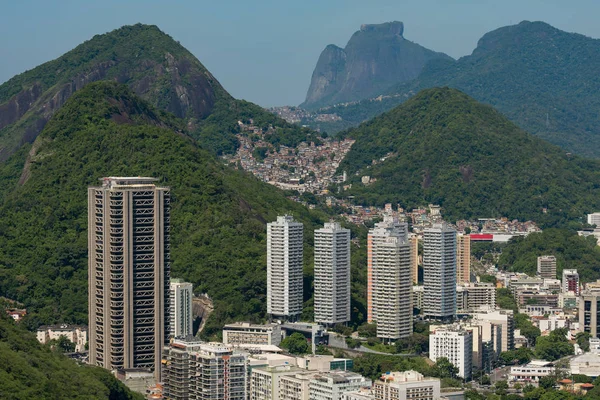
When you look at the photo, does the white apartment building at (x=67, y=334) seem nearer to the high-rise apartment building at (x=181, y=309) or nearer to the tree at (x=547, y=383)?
the high-rise apartment building at (x=181, y=309)

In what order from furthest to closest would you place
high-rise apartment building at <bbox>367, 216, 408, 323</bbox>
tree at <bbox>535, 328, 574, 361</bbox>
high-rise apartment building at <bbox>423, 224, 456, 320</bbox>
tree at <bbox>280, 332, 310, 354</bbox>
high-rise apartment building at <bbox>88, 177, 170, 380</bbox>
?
high-rise apartment building at <bbox>423, 224, 456, 320</bbox>
high-rise apartment building at <bbox>367, 216, 408, 323</bbox>
tree at <bbox>535, 328, 574, 361</bbox>
tree at <bbox>280, 332, 310, 354</bbox>
high-rise apartment building at <bbox>88, 177, 170, 380</bbox>

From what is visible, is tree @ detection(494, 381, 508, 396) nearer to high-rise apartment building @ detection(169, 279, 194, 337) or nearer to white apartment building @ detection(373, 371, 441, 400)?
white apartment building @ detection(373, 371, 441, 400)

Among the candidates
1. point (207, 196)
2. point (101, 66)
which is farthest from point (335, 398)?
point (101, 66)

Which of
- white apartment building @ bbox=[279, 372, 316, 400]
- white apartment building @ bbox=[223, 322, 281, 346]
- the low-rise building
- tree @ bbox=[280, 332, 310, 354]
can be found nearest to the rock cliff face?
white apartment building @ bbox=[223, 322, 281, 346]

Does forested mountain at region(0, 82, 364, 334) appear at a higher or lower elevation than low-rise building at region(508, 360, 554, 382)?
higher

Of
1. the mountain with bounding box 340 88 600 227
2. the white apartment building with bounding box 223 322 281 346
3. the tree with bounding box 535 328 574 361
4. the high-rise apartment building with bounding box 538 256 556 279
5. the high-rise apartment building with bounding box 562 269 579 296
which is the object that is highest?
the mountain with bounding box 340 88 600 227

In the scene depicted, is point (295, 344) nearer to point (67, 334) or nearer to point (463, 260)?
point (67, 334)

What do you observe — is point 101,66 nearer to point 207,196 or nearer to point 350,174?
point 350,174

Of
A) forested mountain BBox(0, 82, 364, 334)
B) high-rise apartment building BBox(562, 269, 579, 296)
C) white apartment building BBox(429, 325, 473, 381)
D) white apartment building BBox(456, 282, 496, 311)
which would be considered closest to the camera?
white apartment building BBox(429, 325, 473, 381)

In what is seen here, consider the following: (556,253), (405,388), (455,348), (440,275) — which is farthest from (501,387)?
(556,253)
